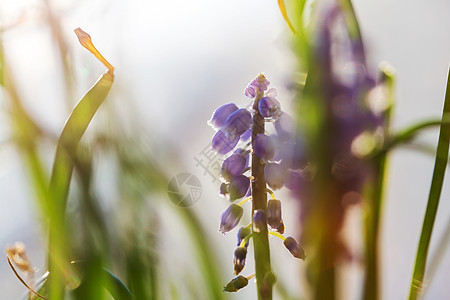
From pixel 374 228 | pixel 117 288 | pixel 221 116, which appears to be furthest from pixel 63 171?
pixel 374 228

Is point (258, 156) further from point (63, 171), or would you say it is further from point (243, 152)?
point (63, 171)

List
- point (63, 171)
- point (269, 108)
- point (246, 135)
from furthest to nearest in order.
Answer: point (246, 135) < point (269, 108) < point (63, 171)

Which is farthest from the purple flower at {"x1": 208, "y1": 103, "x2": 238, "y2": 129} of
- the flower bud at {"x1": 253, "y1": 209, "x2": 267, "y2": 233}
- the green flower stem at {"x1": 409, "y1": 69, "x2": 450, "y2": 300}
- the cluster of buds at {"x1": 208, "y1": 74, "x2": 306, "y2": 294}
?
the green flower stem at {"x1": 409, "y1": 69, "x2": 450, "y2": 300}

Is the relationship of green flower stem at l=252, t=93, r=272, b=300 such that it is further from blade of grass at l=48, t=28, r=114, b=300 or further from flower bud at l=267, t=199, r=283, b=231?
blade of grass at l=48, t=28, r=114, b=300

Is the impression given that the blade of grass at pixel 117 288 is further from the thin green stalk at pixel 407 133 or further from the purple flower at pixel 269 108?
the thin green stalk at pixel 407 133

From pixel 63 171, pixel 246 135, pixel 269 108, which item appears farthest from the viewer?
pixel 246 135

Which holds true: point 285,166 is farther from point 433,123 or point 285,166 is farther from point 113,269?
point 113,269

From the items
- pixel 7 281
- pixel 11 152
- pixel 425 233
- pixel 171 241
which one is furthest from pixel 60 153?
pixel 7 281
